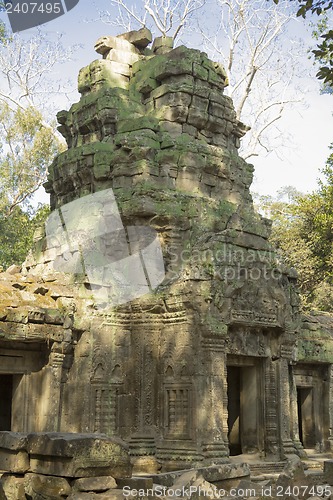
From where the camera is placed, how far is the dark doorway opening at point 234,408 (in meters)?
14.1

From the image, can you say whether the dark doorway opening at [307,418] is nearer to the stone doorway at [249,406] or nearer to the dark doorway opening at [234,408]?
the dark doorway opening at [234,408]

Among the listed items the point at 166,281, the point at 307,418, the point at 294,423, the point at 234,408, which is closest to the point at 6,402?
the point at 166,281

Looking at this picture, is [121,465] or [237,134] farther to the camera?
[237,134]

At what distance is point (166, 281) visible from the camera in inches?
483

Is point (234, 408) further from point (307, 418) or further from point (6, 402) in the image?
point (6, 402)

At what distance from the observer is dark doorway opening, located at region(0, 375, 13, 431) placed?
44.7 ft

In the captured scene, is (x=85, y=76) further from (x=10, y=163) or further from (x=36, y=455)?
(x=10, y=163)

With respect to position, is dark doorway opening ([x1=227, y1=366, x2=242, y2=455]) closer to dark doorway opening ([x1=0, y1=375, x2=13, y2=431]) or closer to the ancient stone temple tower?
the ancient stone temple tower

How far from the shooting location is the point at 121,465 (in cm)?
714

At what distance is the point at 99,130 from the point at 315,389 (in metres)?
7.42

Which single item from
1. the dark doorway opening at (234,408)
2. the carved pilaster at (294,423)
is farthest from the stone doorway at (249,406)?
the carved pilaster at (294,423)

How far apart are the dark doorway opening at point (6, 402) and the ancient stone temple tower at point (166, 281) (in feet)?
7.58

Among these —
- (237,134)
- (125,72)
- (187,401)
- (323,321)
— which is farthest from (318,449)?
(125,72)

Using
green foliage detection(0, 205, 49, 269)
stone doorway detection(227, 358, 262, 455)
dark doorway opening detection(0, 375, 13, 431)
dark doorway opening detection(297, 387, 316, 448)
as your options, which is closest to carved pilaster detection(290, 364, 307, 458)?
stone doorway detection(227, 358, 262, 455)
